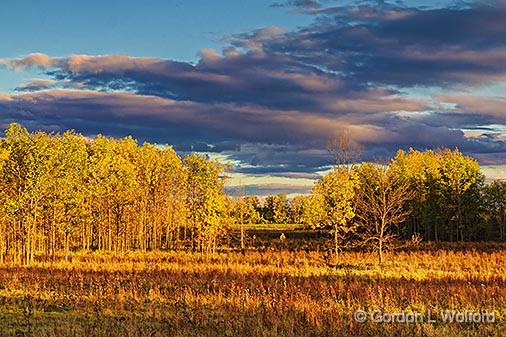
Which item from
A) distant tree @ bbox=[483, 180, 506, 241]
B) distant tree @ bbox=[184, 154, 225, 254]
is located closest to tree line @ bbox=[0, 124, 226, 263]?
distant tree @ bbox=[184, 154, 225, 254]

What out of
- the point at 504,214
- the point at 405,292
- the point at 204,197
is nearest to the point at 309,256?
the point at 204,197

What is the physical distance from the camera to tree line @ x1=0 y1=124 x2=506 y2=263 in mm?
41188

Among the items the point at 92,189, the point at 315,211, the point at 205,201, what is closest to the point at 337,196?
the point at 315,211

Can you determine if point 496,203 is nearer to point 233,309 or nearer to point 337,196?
point 337,196

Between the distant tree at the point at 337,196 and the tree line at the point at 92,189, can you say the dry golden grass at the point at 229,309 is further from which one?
the tree line at the point at 92,189

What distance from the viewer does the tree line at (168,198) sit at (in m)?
41.2

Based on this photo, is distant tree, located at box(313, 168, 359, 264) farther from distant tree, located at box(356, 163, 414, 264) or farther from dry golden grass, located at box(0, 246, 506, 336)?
dry golden grass, located at box(0, 246, 506, 336)

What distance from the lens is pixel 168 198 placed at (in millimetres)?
75000

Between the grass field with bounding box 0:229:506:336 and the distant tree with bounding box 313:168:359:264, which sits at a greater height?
the distant tree with bounding box 313:168:359:264

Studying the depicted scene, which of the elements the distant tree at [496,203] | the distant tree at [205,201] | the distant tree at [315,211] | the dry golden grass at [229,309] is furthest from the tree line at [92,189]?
the distant tree at [496,203]

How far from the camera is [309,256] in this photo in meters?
43.9

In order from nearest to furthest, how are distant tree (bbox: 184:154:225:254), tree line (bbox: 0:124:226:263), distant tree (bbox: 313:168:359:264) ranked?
distant tree (bbox: 313:168:359:264) → tree line (bbox: 0:124:226:263) → distant tree (bbox: 184:154:225:254)

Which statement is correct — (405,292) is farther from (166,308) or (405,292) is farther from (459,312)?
(166,308)

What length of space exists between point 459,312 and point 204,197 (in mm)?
38947
